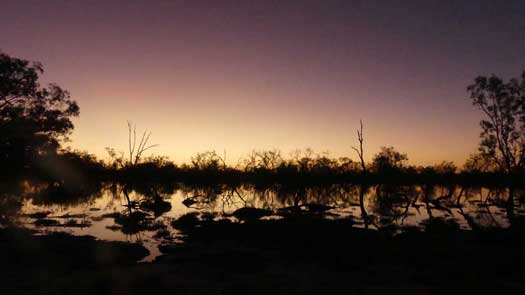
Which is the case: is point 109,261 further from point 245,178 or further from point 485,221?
point 245,178

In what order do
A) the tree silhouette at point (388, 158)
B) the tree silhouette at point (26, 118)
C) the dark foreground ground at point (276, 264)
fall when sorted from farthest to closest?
the tree silhouette at point (388, 158) < the tree silhouette at point (26, 118) < the dark foreground ground at point (276, 264)

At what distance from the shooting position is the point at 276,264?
1711 centimetres

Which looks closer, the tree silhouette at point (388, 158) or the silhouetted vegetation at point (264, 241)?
the silhouetted vegetation at point (264, 241)

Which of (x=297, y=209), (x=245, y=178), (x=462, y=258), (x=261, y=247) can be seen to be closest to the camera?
(x=462, y=258)

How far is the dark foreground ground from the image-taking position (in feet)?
43.9

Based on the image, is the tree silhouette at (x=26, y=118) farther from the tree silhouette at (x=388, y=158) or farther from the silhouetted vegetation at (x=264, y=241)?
the tree silhouette at (x=388, y=158)

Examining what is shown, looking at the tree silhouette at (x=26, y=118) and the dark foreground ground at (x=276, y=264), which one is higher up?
the tree silhouette at (x=26, y=118)

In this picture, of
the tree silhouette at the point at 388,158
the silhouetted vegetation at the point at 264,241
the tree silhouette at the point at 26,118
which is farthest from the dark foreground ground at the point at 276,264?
the tree silhouette at the point at 388,158

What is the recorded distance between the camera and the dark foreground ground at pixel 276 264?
13367mm

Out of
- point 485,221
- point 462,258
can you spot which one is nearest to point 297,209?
point 485,221

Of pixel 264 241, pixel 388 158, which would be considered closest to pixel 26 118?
pixel 264 241

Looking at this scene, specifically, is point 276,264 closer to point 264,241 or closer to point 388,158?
point 264,241

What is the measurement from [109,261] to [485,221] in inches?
Result: 1167

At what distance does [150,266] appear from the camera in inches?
627
